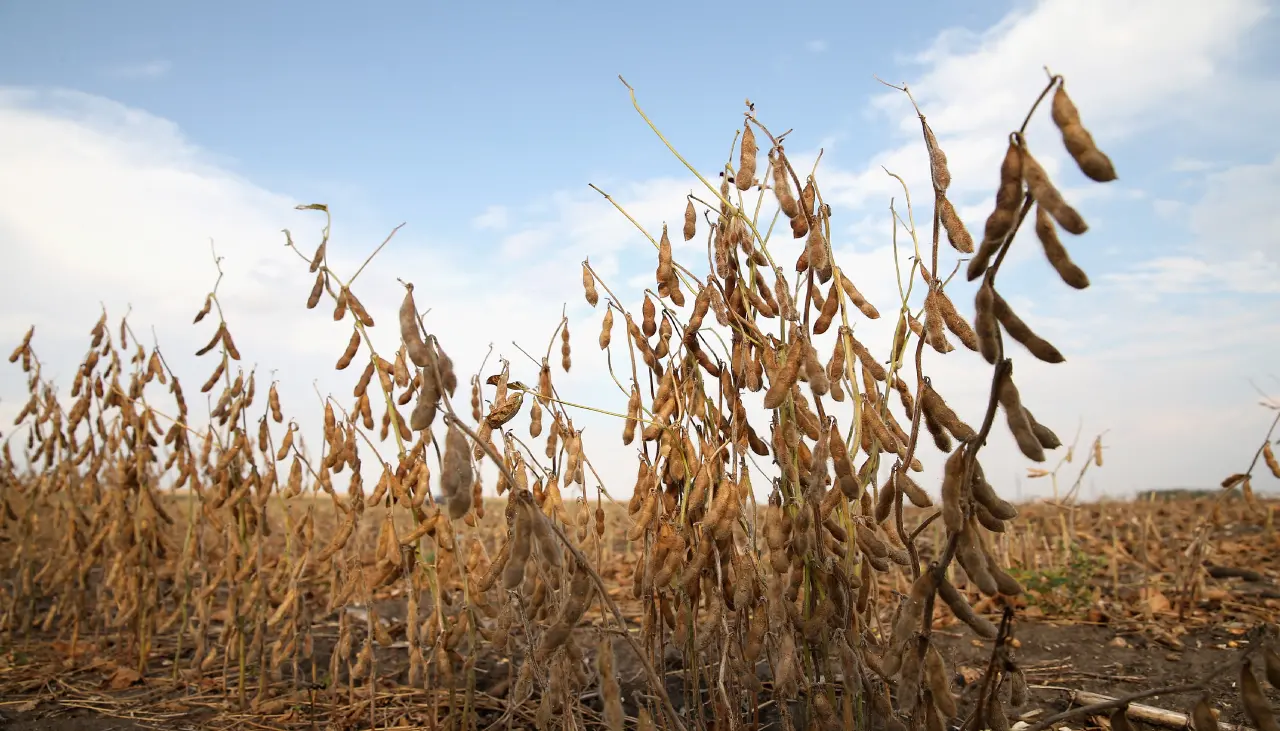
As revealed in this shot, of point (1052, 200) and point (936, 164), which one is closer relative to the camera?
point (1052, 200)

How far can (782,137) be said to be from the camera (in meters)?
2.32

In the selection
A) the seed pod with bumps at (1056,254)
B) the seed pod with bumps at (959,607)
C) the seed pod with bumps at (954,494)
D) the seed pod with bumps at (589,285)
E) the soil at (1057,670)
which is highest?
the seed pod with bumps at (589,285)

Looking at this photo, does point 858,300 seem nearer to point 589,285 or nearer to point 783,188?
point 783,188

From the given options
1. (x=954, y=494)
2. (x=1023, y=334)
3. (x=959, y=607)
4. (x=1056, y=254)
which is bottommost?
(x=959, y=607)

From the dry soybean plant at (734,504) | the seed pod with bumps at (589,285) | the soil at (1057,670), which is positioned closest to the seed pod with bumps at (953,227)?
the dry soybean plant at (734,504)

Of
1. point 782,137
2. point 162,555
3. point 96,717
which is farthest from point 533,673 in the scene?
point 162,555

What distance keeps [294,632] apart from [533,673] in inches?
52.3

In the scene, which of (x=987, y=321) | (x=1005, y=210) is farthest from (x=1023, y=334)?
(x=1005, y=210)

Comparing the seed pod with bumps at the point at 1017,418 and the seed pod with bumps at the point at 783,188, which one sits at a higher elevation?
the seed pod with bumps at the point at 783,188

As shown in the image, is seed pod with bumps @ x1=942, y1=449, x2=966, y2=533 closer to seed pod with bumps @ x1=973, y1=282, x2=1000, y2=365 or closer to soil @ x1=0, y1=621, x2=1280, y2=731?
seed pod with bumps @ x1=973, y1=282, x2=1000, y2=365

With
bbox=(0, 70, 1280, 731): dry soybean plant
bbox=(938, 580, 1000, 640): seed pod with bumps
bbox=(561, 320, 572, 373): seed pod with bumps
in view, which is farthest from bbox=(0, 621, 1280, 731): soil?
bbox=(938, 580, 1000, 640): seed pod with bumps

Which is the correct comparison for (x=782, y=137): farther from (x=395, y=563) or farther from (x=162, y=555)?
(x=162, y=555)

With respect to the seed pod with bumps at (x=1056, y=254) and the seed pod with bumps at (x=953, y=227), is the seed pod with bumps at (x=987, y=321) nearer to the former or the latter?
the seed pod with bumps at (x=1056, y=254)

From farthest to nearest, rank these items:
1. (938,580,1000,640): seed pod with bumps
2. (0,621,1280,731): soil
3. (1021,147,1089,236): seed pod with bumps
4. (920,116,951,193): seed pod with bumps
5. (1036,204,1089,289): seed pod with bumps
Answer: (0,621,1280,731): soil → (920,116,951,193): seed pod with bumps → (938,580,1000,640): seed pod with bumps → (1036,204,1089,289): seed pod with bumps → (1021,147,1089,236): seed pod with bumps
